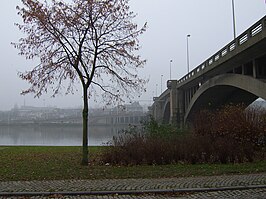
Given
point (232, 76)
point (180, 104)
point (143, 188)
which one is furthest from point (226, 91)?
point (143, 188)

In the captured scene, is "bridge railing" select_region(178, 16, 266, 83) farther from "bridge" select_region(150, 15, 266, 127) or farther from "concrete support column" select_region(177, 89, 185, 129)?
"concrete support column" select_region(177, 89, 185, 129)

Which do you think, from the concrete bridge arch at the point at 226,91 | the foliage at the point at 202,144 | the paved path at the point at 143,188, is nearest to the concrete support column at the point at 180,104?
the concrete bridge arch at the point at 226,91

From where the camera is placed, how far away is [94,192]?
9.06 m

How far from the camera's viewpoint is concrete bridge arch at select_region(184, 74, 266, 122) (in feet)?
82.1

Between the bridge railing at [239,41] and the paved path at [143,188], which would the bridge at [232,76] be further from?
the paved path at [143,188]

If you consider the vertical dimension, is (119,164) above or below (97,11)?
below

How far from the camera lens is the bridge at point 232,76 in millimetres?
23219

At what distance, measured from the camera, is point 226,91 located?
38438mm

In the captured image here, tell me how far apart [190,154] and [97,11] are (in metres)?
7.37

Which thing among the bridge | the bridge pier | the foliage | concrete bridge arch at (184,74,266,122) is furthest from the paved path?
the bridge pier

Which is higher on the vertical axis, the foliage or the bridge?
the bridge

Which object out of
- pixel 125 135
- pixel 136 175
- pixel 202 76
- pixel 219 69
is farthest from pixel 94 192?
pixel 202 76

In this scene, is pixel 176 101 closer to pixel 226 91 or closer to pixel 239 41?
pixel 226 91

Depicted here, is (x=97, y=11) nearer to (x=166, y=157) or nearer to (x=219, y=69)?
(x=166, y=157)
